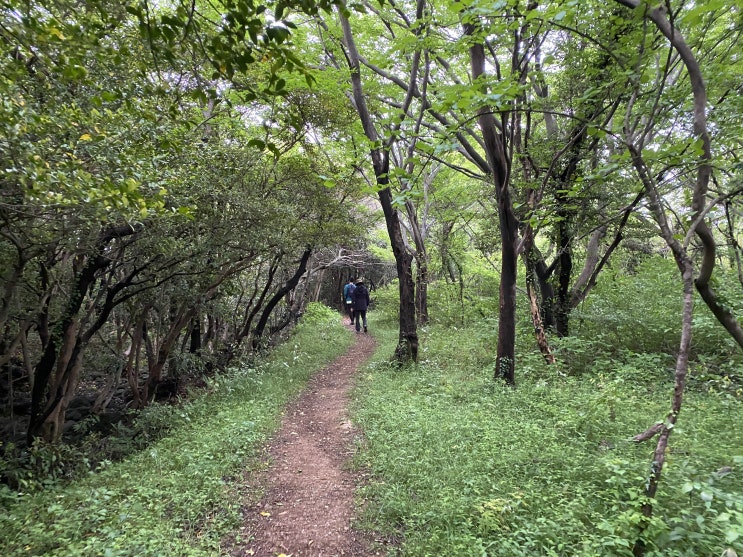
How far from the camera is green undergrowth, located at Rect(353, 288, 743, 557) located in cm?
274

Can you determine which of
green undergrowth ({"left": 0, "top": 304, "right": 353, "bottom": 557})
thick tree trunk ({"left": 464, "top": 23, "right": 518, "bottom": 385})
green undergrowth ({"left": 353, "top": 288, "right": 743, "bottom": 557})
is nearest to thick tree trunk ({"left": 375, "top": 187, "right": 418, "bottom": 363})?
green undergrowth ({"left": 353, "top": 288, "right": 743, "bottom": 557})

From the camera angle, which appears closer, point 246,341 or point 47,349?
point 47,349

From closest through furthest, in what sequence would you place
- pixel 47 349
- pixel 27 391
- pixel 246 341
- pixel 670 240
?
pixel 670 240 < pixel 47 349 < pixel 27 391 < pixel 246 341

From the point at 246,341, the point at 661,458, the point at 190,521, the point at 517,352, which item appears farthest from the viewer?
the point at 246,341

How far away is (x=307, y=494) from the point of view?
4.33 meters

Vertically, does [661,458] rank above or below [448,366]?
above

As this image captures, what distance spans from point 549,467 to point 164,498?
377 centimetres

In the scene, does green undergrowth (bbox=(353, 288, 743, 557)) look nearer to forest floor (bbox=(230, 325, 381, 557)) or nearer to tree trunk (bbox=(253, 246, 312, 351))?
forest floor (bbox=(230, 325, 381, 557))

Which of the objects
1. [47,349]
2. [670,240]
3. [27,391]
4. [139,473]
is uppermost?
[670,240]

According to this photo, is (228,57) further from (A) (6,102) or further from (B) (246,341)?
(B) (246,341)

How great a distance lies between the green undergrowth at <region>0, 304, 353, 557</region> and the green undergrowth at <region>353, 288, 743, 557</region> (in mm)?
1420

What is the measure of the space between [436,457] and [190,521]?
8.04 feet

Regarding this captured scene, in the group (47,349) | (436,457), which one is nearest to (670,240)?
(436,457)

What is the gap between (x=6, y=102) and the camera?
2977 millimetres
